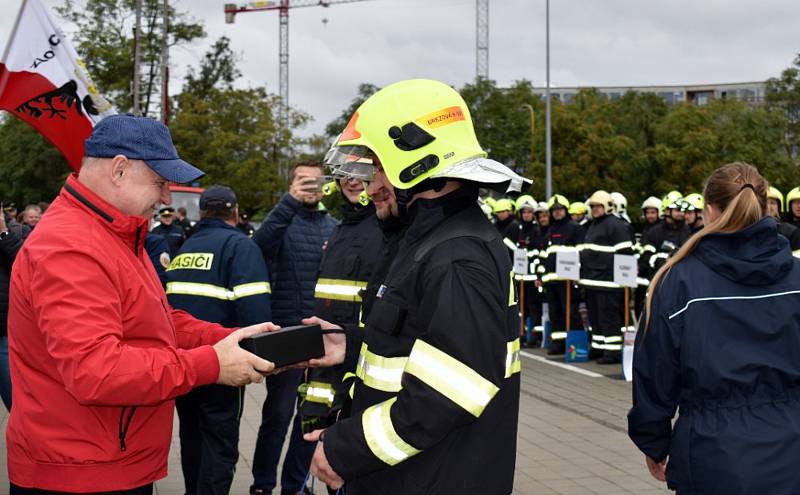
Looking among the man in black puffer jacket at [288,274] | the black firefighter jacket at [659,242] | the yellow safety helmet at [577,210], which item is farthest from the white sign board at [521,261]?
the man in black puffer jacket at [288,274]

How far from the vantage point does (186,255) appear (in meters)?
5.60

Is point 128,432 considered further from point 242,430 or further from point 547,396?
→ point 547,396

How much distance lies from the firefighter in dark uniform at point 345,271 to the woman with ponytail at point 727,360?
165cm

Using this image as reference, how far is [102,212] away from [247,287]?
7.91 ft

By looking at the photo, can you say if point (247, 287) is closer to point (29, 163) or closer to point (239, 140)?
point (239, 140)

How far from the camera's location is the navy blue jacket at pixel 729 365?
3242 millimetres

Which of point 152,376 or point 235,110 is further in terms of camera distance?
point 235,110

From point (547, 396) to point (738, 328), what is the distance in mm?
7042

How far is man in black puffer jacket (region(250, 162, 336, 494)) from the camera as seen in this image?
243 inches

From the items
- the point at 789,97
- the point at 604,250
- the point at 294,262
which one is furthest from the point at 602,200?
the point at 789,97

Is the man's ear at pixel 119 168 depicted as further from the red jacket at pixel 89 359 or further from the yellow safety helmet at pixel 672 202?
the yellow safety helmet at pixel 672 202

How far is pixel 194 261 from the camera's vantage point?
18.2 ft

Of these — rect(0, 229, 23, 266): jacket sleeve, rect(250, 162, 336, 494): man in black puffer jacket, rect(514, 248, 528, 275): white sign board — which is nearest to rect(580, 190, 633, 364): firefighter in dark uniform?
rect(514, 248, 528, 275): white sign board

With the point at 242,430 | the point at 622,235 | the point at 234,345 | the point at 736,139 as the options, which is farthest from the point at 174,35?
the point at 234,345
